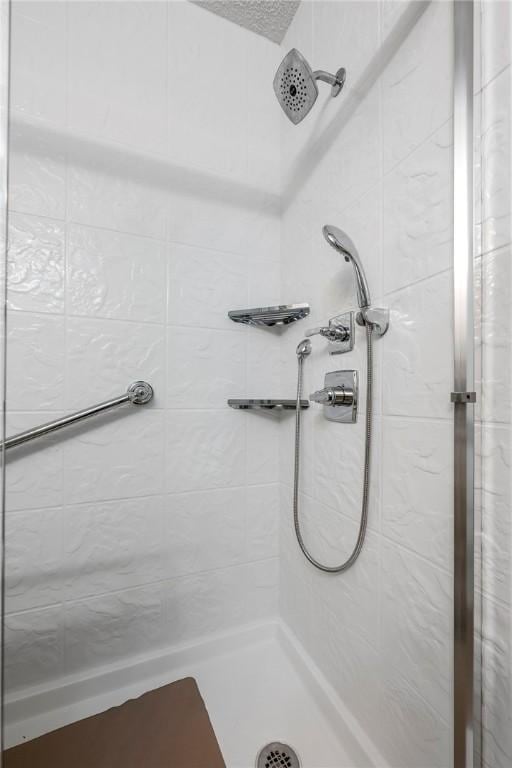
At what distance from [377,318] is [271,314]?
379mm

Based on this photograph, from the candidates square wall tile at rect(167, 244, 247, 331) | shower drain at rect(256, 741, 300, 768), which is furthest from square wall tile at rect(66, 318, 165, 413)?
shower drain at rect(256, 741, 300, 768)

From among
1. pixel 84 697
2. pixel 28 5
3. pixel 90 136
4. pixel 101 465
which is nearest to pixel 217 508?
pixel 101 465

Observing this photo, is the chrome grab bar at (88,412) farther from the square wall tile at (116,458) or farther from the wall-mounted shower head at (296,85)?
the wall-mounted shower head at (296,85)

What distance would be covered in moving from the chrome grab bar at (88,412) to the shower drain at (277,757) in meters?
0.92

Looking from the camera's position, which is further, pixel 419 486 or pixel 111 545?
pixel 111 545

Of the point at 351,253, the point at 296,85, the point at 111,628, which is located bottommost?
the point at 111,628

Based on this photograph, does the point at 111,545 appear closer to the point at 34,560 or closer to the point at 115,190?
the point at 34,560

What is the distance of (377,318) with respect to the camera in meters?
0.75

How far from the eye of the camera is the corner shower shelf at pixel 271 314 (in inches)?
40.2

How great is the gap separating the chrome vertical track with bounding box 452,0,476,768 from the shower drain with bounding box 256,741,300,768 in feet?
1.45

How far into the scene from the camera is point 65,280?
3.07 feet

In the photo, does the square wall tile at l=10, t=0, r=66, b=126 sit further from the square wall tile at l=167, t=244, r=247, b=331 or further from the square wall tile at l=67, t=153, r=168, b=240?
the square wall tile at l=167, t=244, r=247, b=331

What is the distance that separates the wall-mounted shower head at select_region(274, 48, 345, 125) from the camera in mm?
750

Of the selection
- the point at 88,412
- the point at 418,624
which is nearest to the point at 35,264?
the point at 88,412
